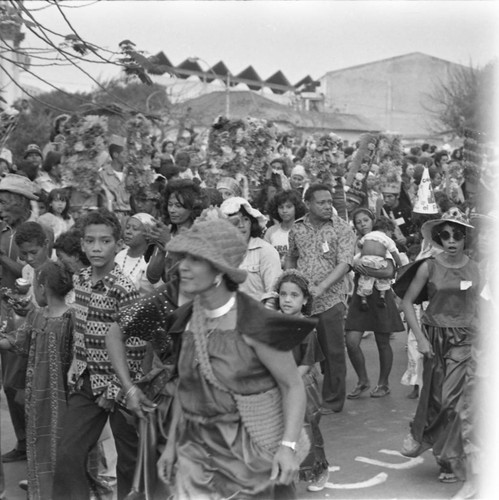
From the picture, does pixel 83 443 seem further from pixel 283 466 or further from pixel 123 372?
pixel 283 466

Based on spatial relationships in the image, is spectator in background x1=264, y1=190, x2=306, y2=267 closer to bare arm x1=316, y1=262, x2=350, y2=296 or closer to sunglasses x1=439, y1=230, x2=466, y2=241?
bare arm x1=316, y1=262, x2=350, y2=296

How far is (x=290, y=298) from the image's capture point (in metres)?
6.87

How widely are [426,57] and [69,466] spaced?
5905cm

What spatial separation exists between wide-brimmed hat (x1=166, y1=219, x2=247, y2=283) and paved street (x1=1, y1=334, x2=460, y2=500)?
2.65 meters

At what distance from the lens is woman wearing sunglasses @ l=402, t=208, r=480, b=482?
659 centimetres

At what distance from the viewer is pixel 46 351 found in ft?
20.5

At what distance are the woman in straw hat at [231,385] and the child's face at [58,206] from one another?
244 inches

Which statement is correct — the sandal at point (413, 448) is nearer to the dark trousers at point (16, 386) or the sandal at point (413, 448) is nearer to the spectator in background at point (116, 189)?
the dark trousers at point (16, 386)

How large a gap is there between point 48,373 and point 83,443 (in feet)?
2.55

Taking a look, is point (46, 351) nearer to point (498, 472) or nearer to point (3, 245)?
point (3, 245)

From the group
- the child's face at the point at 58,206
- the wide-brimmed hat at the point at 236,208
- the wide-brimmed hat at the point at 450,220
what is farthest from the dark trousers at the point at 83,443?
the child's face at the point at 58,206

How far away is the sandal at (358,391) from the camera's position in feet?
30.3

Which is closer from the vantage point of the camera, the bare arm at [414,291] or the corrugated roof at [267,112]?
the bare arm at [414,291]

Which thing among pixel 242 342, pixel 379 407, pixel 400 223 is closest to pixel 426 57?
pixel 400 223
